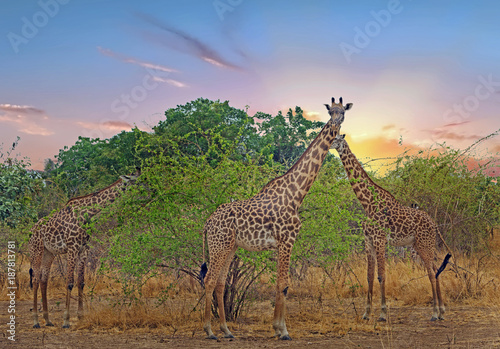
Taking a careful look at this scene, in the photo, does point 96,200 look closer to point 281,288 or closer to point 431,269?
point 281,288

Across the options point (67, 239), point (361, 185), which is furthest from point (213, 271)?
point (361, 185)

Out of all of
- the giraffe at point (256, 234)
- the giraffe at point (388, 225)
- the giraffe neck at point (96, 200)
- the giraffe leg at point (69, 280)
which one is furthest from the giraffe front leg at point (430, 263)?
the giraffe leg at point (69, 280)

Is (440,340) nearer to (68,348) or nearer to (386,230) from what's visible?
(386,230)

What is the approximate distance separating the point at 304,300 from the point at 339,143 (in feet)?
14.3

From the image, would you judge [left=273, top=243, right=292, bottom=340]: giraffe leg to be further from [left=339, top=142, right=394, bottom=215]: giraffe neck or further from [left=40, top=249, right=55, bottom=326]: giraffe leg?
[left=40, top=249, right=55, bottom=326]: giraffe leg

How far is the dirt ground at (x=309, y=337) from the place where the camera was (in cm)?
764

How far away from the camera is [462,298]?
11500 mm

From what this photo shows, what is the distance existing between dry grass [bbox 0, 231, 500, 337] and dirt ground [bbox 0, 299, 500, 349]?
0.22m

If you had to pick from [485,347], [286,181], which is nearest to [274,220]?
[286,181]

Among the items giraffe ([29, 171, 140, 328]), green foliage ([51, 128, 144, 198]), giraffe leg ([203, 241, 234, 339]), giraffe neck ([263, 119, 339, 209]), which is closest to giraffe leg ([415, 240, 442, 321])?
giraffe neck ([263, 119, 339, 209])

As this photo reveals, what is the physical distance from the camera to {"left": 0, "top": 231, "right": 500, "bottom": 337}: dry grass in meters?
9.03

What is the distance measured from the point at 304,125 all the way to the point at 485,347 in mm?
27924

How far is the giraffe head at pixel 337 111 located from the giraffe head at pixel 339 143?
56 centimetres

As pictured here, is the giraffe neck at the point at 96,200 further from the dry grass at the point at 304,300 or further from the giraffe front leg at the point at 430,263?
the giraffe front leg at the point at 430,263
